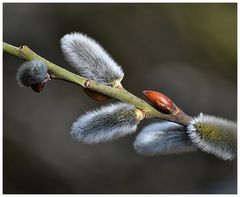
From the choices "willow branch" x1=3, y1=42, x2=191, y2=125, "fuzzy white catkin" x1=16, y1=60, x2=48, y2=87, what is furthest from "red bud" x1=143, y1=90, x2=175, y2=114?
"fuzzy white catkin" x1=16, y1=60, x2=48, y2=87

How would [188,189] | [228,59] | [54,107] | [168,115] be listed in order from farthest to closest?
[54,107] < [228,59] < [188,189] < [168,115]

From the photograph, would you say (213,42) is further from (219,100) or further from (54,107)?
(54,107)

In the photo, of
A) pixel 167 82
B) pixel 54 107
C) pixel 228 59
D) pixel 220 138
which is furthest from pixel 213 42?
pixel 220 138

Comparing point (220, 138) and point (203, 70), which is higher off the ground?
point (203, 70)

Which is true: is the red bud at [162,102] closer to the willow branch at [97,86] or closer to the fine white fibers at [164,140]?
the willow branch at [97,86]

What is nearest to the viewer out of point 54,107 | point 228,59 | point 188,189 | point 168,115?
point 168,115

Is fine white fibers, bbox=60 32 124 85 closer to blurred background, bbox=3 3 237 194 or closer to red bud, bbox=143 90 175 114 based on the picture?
red bud, bbox=143 90 175 114

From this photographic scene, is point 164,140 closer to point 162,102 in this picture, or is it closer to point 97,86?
point 162,102
